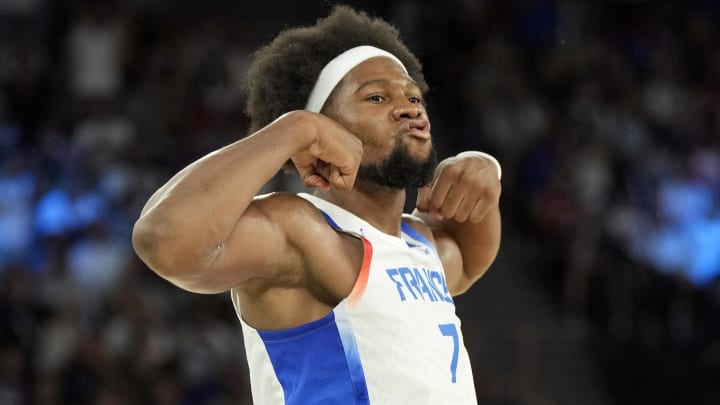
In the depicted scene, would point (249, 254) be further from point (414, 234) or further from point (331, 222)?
point (414, 234)

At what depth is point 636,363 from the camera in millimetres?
10742

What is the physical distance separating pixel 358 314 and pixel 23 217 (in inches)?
250

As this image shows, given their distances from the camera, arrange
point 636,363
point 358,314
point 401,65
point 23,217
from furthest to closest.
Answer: point 636,363 → point 23,217 → point 401,65 → point 358,314

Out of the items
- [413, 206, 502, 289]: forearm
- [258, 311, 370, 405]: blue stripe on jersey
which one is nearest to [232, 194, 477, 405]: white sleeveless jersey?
[258, 311, 370, 405]: blue stripe on jersey

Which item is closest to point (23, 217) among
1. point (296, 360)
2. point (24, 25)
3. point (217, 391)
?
point (217, 391)

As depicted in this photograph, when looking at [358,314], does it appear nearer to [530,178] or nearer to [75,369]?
[75,369]

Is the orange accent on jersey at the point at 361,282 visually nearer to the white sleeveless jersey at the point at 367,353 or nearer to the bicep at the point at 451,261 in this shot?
the white sleeveless jersey at the point at 367,353

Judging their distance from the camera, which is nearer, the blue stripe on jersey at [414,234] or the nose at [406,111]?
the nose at [406,111]

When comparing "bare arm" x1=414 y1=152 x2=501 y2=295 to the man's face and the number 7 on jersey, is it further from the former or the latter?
the number 7 on jersey

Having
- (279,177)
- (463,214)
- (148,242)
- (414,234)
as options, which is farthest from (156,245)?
(279,177)

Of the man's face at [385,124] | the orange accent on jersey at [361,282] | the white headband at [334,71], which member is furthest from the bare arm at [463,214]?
the orange accent on jersey at [361,282]

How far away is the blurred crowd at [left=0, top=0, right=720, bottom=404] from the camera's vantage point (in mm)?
8617

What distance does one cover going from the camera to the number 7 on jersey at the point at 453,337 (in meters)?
3.69

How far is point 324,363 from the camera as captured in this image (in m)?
3.49
